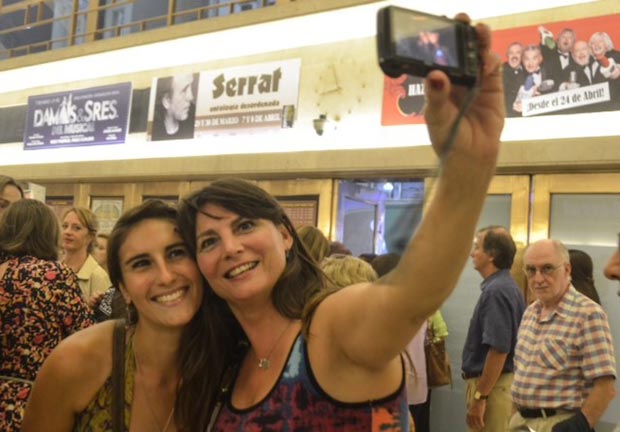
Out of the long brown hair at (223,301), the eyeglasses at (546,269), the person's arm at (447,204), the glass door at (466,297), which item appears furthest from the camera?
the glass door at (466,297)

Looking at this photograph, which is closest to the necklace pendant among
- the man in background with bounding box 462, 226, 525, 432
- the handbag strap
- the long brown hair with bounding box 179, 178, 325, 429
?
the long brown hair with bounding box 179, 178, 325, 429

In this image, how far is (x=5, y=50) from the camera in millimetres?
11867

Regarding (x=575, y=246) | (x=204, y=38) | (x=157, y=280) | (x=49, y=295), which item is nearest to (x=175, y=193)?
(x=204, y=38)

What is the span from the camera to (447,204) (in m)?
1.16

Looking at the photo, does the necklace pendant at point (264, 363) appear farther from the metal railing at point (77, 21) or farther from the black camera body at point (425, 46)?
the metal railing at point (77, 21)

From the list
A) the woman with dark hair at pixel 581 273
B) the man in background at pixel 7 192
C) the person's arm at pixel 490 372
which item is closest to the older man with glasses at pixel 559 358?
the person's arm at pixel 490 372

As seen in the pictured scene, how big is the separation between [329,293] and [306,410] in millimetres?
265

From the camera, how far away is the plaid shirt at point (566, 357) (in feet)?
11.6

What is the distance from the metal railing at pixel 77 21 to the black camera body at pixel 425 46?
7.19 meters

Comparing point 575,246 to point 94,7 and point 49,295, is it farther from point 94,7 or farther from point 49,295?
point 94,7

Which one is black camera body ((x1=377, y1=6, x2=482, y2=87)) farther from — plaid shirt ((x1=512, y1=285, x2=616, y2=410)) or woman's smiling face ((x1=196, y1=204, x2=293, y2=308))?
plaid shirt ((x1=512, y1=285, x2=616, y2=410))

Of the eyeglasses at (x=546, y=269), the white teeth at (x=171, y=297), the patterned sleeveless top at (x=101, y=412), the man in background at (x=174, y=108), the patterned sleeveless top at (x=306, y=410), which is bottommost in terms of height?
the patterned sleeveless top at (x=101, y=412)

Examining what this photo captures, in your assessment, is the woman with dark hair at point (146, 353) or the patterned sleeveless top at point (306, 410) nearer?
the patterned sleeveless top at point (306, 410)

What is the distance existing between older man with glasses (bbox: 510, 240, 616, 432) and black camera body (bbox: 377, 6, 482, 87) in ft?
9.40
